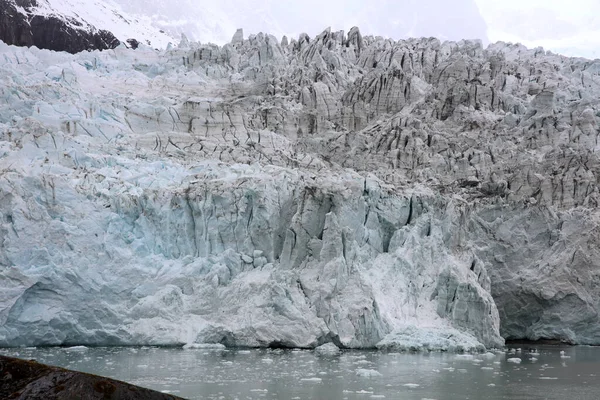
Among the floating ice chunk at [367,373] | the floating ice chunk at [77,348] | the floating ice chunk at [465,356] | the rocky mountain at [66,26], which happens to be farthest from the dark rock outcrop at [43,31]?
the floating ice chunk at [367,373]

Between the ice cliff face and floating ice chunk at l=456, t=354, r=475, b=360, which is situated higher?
the ice cliff face

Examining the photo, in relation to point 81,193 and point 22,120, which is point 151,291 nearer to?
point 81,193

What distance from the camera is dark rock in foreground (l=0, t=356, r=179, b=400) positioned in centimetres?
616

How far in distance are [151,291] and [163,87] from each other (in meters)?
11.8

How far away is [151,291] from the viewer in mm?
18578

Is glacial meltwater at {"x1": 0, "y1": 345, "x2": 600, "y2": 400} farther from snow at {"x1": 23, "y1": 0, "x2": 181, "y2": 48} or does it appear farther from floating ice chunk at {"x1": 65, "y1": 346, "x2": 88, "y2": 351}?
snow at {"x1": 23, "y1": 0, "x2": 181, "y2": 48}

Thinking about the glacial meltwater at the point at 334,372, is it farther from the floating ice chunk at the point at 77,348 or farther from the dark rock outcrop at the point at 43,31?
the dark rock outcrop at the point at 43,31

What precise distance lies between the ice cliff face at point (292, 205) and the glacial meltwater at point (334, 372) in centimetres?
112

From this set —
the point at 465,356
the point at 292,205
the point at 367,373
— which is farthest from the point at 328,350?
the point at 292,205

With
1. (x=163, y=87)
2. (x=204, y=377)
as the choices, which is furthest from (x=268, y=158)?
(x=204, y=377)

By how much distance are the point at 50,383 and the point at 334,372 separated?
8.55m

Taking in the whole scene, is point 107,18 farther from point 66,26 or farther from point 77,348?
point 77,348

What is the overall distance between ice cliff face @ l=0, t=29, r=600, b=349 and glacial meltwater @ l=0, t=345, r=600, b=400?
1120 millimetres

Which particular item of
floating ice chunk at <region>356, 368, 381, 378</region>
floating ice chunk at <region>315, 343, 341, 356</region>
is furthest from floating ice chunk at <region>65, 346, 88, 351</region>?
floating ice chunk at <region>356, 368, 381, 378</region>
